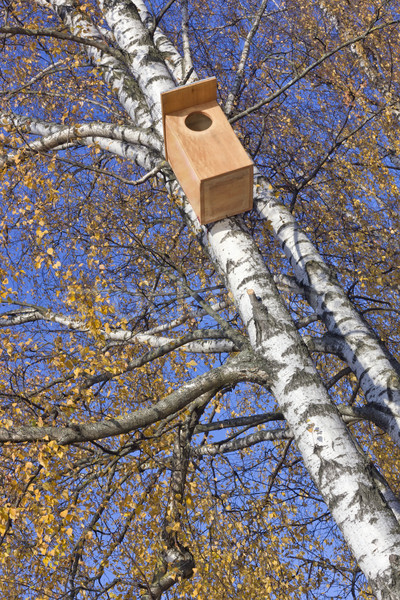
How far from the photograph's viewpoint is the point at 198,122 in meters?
4.37

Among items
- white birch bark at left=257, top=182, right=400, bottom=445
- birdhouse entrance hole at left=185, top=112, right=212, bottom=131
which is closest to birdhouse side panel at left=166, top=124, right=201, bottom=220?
birdhouse entrance hole at left=185, top=112, right=212, bottom=131

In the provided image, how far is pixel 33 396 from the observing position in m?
4.45

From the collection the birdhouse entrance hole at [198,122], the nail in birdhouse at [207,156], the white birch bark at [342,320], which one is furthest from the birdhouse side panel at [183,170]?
the white birch bark at [342,320]

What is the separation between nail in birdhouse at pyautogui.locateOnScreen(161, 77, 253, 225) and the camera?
388cm

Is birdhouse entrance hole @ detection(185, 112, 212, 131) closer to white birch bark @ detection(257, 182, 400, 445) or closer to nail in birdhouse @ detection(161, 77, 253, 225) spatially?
nail in birdhouse @ detection(161, 77, 253, 225)

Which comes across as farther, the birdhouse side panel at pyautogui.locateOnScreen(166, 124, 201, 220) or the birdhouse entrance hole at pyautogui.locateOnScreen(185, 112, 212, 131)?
the birdhouse entrance hole at pyautogui.locateOnScreen(185, 112, 212, 131)

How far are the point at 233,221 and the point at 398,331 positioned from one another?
3767mm

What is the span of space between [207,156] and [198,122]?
537 millimetres

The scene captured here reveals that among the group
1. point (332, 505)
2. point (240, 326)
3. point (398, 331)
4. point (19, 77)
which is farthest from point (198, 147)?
point (19, 77)

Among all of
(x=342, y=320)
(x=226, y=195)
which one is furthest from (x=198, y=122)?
(x=342, y=320)

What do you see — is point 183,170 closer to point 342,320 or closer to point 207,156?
point 207,156

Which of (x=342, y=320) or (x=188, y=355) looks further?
(x=188, y=355)

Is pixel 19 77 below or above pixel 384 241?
above

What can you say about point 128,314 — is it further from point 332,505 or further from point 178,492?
point 332,505
